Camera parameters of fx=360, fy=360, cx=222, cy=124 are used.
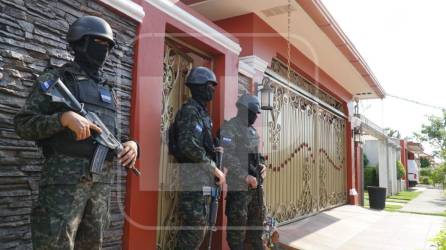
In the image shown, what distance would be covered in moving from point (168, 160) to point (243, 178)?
81 cm

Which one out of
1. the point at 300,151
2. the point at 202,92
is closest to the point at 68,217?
the point at 202,92

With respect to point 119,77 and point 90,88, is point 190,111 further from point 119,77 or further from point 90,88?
point 90,88

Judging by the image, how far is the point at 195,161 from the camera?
10.2 ft

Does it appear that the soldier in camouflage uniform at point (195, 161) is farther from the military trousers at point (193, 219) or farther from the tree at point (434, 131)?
the tree at point (434, 131)

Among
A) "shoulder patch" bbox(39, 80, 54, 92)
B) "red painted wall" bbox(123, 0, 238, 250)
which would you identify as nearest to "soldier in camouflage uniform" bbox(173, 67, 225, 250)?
"red painted wall" bbox(123, 0, 238, 250)

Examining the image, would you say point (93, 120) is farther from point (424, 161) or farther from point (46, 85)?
point (424, 161)

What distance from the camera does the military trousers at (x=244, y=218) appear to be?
3.70 m

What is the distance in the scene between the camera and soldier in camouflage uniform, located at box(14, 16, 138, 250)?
1.74m

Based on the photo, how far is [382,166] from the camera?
1872cm

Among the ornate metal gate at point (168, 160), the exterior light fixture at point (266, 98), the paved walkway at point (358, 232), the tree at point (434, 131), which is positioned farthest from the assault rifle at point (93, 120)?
the tree at point (434, 131)

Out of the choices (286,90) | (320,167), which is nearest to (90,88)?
(286,90)

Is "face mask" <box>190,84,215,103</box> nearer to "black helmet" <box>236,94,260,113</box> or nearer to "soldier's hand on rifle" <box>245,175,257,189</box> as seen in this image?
"black helmet" <box>236,94,260,113</box>

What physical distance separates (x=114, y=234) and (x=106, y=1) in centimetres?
183

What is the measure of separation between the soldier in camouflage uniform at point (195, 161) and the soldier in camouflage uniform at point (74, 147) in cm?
102
